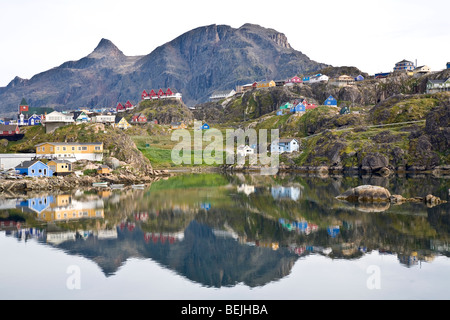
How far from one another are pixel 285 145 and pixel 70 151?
65.5m

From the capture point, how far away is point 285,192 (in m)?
76.2

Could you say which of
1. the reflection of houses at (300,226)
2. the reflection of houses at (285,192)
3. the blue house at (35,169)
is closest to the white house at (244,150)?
the reflection of houses at (285,192)

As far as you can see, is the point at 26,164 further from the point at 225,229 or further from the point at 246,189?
the point at 225,229

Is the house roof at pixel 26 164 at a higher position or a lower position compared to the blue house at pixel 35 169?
higher

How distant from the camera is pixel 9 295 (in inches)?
1083

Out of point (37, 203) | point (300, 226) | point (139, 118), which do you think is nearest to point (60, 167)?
point (37, 203)

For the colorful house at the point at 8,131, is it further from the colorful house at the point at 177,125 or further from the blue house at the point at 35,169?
the colorful house at the point at 177,125

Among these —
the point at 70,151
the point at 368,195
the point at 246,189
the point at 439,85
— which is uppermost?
the point at 439,85

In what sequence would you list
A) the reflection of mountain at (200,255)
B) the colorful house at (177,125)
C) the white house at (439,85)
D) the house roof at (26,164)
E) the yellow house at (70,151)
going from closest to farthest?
the reflection of mountain at (200,255) → the house roof at (26,164) → the yellow house at (70,151) → the white house at (439,85) → the colorful house at (177,125)

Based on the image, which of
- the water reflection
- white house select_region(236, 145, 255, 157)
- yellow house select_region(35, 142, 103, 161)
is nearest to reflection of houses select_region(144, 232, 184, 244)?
the water reflection

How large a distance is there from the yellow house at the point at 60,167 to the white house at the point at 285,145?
223 ft

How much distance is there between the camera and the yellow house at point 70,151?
327ft
